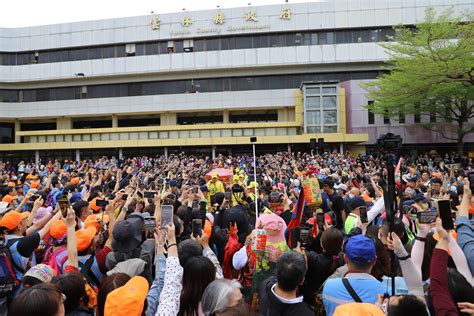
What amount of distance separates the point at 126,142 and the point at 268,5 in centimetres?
2138

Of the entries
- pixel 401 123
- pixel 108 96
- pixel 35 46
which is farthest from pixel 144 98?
pixel 401 123

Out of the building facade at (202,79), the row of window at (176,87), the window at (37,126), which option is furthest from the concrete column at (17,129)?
the row of window at (176,87)

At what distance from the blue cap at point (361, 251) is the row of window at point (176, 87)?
36.6 metres

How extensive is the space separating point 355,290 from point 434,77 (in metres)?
21.5

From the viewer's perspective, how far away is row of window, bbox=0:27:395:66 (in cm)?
3681

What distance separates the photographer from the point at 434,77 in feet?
66.7

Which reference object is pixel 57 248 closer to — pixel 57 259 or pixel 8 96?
pixel 57 259

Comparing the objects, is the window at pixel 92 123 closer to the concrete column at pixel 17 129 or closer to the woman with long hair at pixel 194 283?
the concrete column at pixel 17 129

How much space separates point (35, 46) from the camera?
4169 cm

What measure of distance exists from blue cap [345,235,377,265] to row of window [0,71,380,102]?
36611 mm

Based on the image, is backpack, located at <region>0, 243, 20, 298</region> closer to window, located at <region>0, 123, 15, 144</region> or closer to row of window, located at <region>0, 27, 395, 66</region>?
row of window, located at <region>0, 27, 395, 66</region>

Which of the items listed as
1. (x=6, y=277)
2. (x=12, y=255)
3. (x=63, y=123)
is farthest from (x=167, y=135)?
(x=6, y=277)

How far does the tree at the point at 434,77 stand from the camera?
69.0 feet

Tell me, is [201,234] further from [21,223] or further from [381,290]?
[21,223]
